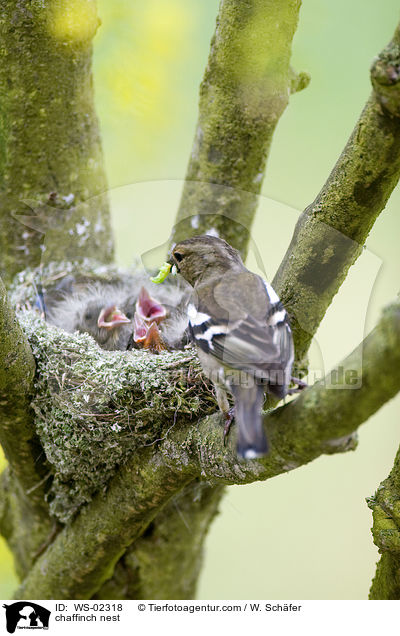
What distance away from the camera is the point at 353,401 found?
1815 millimetres

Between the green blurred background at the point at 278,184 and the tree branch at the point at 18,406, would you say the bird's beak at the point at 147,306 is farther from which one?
the tree branch at the point at 18,406

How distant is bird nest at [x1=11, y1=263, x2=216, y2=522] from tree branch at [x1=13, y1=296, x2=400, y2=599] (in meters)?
0.09

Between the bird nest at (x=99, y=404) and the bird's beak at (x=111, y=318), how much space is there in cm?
75

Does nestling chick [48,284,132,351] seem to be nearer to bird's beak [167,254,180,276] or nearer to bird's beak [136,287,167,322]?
bird's beak [136,287,167,322]

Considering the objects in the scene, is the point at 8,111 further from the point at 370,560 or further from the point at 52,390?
the point at 370,560

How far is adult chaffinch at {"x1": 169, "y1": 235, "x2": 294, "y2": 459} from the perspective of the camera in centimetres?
222

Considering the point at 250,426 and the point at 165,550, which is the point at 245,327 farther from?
the point at 165,550

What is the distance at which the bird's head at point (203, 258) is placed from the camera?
128 inches

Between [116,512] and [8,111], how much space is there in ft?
8.18

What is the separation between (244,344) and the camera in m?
2.36

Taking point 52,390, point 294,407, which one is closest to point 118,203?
point 52,390

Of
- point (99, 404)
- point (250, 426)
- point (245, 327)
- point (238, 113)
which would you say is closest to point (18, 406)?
point (99, 404)
